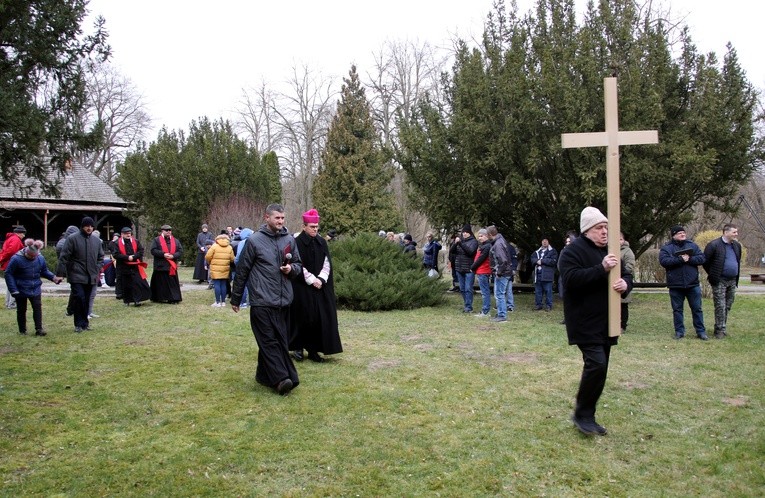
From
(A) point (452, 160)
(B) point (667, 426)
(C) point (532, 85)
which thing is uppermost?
(C) point (532, 85)

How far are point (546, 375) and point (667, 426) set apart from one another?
2048 mm

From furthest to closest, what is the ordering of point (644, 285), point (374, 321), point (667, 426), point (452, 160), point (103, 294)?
point (644, 285), point (103, 294), point (452, 160), point (374, 321), point (667, 426)

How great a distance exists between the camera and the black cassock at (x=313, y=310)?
8.58m

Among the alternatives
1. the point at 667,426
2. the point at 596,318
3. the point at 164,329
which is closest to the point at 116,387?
the point at 164,329

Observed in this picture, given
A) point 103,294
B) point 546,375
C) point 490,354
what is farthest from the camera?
point 103,294

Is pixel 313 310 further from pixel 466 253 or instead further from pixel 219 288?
pixel 219 288

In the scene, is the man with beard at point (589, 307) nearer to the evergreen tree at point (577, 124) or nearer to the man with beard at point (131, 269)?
the evergreen tree at point (577, 124)

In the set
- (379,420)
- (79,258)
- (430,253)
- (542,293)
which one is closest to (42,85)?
(79,258)

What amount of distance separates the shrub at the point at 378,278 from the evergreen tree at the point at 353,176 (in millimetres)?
19576

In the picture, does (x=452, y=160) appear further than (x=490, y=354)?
Yes

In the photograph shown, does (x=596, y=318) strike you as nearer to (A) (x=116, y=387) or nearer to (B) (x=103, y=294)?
(A) (x=116, y=387)

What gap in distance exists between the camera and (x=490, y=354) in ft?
31.2

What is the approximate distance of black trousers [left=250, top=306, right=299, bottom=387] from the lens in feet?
23.1

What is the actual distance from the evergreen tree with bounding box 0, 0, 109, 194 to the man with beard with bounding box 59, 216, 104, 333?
2.20m
